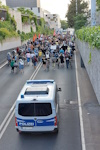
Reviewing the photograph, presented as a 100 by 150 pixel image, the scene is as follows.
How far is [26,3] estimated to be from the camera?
12306 centimetres

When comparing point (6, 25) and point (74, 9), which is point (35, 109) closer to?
point (6, 25)

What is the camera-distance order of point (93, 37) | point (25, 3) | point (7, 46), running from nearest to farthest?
point (93, 37) < point (7, 46) < point (25, 3)

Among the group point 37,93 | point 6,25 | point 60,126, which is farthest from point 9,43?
point 37,93

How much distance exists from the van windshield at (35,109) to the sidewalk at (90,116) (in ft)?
6.34

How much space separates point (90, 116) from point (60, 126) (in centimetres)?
180

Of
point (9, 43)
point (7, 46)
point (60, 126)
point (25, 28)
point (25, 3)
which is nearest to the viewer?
point (60, 126)

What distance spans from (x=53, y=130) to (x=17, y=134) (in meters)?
1.71

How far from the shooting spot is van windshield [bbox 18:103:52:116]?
966 cm

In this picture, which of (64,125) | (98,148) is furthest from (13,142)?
(98,148)

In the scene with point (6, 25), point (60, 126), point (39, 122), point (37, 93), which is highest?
point (6, 25)

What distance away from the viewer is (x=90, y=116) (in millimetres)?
12172

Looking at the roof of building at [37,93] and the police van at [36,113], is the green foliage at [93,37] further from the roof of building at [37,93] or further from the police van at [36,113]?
the police van at [36,113]

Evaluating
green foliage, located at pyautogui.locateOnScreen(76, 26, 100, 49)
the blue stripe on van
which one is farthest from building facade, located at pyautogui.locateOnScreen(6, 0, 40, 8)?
the blue stripe on van

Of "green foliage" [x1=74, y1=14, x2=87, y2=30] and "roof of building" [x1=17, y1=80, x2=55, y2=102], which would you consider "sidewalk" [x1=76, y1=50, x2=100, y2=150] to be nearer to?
"roof of building" [x1=17, y1=80, x2=55, y2=102]
